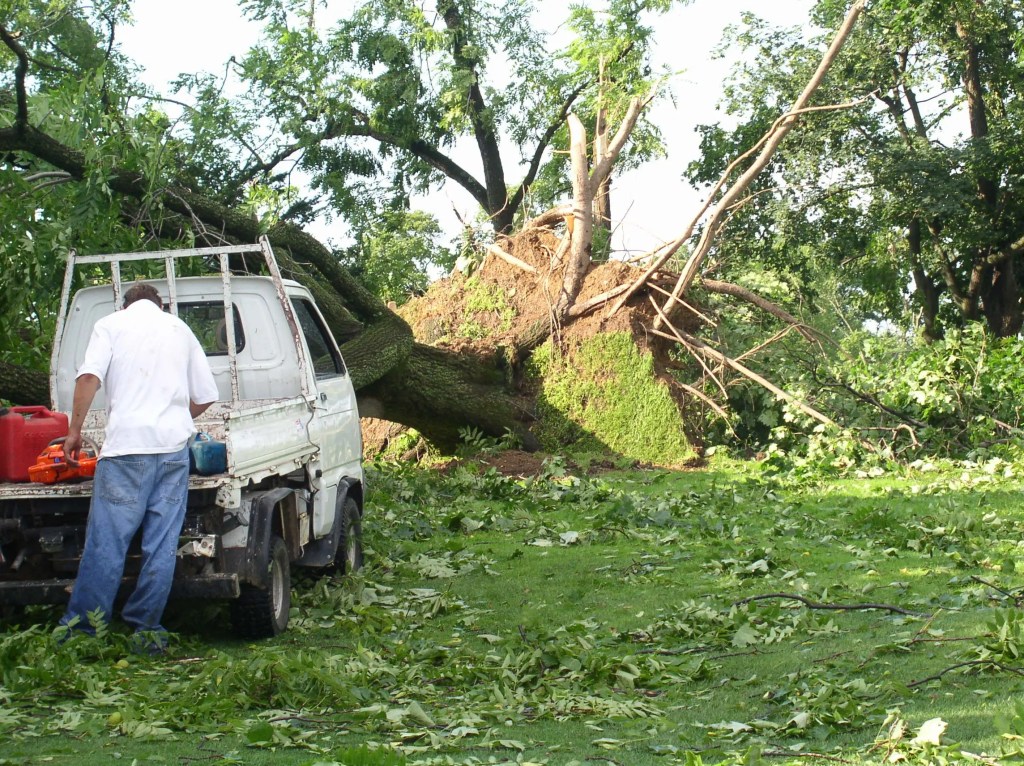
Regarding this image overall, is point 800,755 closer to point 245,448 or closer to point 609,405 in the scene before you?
point 245,448

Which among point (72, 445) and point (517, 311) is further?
point (517, 311)

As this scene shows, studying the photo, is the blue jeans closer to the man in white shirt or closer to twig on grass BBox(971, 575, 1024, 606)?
the man in white shirt

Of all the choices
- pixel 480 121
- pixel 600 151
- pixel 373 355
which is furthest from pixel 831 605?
pixel 480 121

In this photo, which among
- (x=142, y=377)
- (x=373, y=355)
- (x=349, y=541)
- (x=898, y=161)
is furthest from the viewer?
(x=898, y=161)

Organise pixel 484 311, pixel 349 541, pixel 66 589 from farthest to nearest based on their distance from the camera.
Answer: pixel 484 311, pixel 349 541, pixel 66 589

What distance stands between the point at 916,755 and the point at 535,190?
84.9 ft

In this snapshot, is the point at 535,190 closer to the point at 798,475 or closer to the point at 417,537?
the point at 798,475

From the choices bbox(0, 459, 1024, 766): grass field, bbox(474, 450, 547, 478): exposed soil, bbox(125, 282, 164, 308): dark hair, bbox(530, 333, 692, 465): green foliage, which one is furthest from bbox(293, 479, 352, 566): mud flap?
bbox(530, 333, 692, 465): green foliage

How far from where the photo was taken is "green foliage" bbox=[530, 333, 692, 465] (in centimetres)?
1569

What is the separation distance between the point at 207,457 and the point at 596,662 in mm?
2342

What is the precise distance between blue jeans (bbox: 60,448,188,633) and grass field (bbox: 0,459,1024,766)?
0.71ft

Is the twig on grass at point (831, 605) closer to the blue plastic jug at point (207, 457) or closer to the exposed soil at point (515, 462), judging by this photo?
the blue plastic jug at point (207, 457)

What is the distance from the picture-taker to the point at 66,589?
19.7 feet

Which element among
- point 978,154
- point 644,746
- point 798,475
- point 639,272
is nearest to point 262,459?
point 644,746
